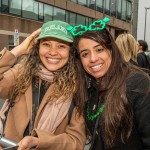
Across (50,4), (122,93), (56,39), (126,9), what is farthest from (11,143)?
(126,9)

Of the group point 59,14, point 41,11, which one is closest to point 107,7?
point 59,14

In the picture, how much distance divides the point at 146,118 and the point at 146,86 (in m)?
0.24

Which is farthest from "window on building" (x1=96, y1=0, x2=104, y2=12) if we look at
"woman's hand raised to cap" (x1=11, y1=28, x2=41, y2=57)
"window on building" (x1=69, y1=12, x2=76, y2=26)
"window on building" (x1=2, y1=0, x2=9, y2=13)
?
"woman's hand raised to cap" (x1=11, y1=28, x2=41, y2=57)

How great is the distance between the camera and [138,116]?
7.30 feet

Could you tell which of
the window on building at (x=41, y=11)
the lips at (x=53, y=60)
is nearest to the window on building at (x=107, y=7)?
the window on building at (x=41, y=11)

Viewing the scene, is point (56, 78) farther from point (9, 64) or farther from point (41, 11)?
point (41, 11)

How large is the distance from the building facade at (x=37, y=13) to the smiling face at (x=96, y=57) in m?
14.7

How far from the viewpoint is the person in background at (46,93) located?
251cm

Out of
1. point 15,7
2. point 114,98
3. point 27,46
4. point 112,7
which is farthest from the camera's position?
point 112,7

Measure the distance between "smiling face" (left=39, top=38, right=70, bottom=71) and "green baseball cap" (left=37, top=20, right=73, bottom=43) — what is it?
0.07 meters

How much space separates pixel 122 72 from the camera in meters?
2.40

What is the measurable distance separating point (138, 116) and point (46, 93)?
2.74 ft

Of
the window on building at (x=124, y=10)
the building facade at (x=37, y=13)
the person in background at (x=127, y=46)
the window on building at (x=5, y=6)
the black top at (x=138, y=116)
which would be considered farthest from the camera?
the window on building at (x=124, y=10)

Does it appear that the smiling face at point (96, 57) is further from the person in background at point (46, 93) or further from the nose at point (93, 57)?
the person in background at point (46, 93)
